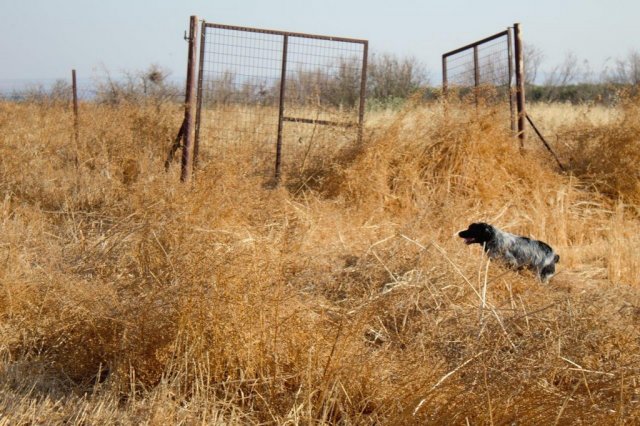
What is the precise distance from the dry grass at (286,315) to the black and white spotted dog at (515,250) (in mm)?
185

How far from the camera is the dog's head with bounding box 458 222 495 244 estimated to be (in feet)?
20.1

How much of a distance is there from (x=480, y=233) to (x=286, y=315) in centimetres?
288

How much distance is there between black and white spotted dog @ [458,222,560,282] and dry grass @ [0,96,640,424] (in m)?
0.19

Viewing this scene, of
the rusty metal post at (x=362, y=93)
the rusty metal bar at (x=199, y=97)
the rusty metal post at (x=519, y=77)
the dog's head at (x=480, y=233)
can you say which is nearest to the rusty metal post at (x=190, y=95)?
the rusty metal bar at (x=199, y=97)

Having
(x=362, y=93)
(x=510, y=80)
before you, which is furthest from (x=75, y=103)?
(x=510, y=80)

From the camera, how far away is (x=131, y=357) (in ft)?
12.0

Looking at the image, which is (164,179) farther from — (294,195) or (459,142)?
(459,142)

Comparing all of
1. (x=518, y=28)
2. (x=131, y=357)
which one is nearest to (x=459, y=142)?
(x=518, y=28)

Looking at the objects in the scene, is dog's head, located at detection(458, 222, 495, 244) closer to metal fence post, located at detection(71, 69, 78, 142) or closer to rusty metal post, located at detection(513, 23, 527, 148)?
rusty metal post, located at detection(513, 23, 527, 148)

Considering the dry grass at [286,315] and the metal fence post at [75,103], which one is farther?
the metal fence post at [75,103]

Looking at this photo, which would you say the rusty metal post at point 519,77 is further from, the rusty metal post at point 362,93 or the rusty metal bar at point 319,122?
the rusty metal bar at point 319,122

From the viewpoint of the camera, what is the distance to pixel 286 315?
379 centimetres

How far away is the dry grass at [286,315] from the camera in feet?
10.4

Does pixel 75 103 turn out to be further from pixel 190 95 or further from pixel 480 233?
pixel 480 233
